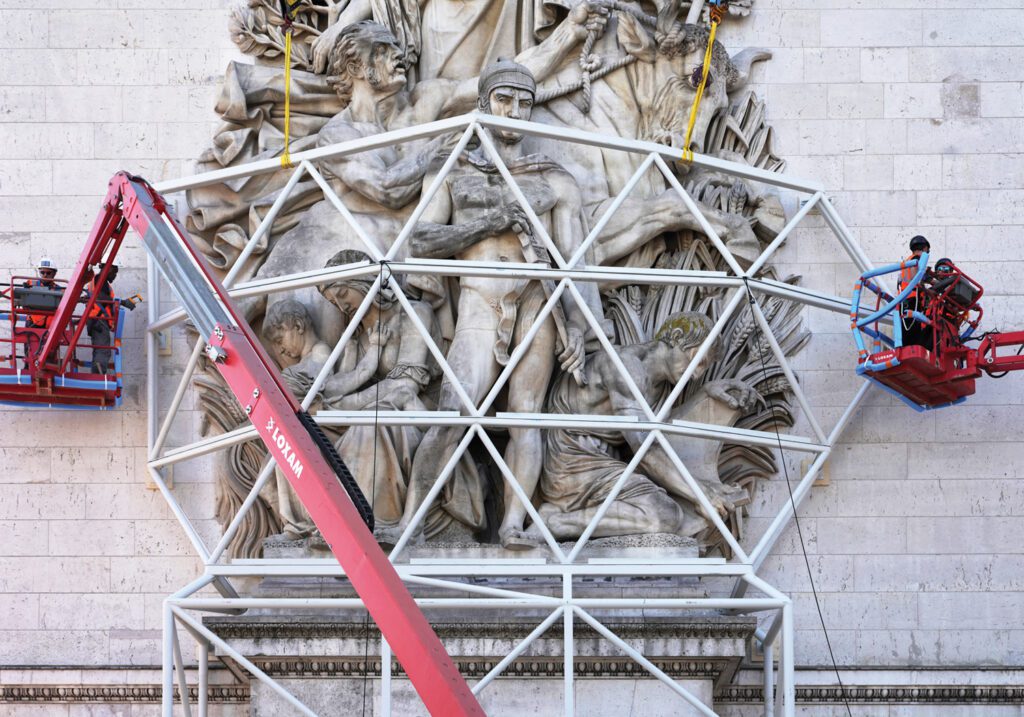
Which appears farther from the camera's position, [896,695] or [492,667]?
[896,695]

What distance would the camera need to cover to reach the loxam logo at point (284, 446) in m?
14.0

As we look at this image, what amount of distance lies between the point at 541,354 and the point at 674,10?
3351 mm

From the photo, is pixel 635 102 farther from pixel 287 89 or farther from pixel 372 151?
pixel 287 89

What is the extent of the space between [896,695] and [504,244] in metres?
4.76

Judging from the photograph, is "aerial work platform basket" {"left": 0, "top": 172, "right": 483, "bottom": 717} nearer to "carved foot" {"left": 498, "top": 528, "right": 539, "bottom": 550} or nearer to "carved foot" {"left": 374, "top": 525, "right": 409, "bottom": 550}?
"carved foot" {"left": 374, "top": 525, "right": 409, "bottom": 550}

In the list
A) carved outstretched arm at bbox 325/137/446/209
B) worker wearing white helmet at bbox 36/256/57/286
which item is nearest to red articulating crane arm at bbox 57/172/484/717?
worker wearing white helmet at bbox 36/256/57/286

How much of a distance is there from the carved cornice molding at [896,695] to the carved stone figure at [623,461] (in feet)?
4.62

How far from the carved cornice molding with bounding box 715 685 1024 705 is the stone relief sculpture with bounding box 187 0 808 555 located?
1.34 metres

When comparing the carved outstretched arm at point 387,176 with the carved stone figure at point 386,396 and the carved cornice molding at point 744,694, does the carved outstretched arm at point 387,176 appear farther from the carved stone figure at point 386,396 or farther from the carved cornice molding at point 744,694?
the carved cornice molding at point 744,694

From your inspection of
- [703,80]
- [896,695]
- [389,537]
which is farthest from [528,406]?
[896,695]

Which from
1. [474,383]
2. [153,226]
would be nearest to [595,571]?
[474,383]

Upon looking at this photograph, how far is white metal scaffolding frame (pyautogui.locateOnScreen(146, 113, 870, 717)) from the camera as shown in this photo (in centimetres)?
1620

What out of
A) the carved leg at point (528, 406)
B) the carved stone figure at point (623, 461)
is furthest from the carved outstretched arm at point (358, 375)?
the carved stone figure at point (623, 461)

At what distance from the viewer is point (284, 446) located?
14227 millimetres
